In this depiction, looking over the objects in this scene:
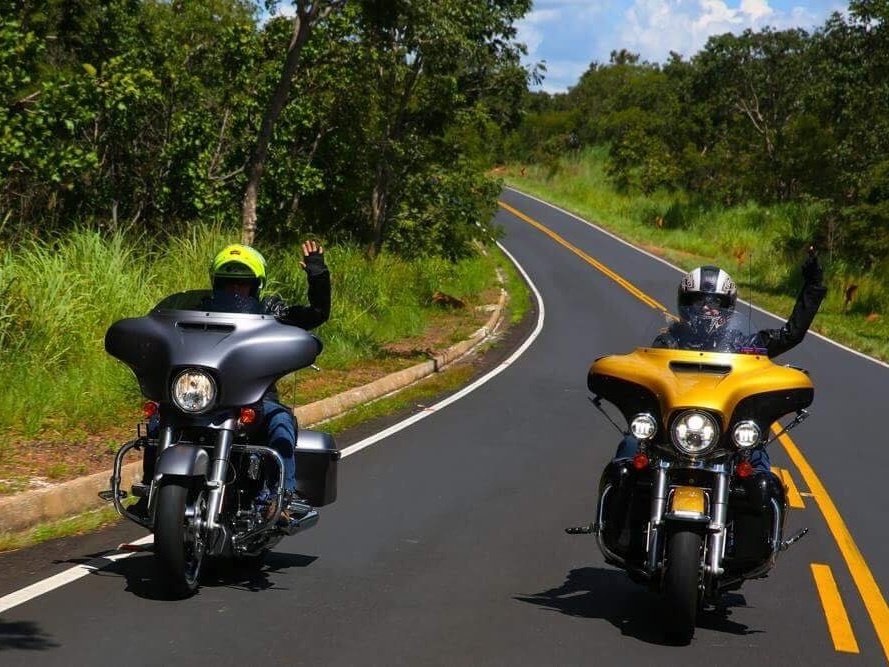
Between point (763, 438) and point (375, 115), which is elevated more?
point (375, 115)

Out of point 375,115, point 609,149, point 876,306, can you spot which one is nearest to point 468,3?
point 375,115

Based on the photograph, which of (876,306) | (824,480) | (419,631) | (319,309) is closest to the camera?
(419,631)

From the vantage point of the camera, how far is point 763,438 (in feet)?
20.7

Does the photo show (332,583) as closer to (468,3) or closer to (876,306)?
(468,3)

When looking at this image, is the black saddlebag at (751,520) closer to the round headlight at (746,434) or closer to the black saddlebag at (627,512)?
the round headlight at (746,434)

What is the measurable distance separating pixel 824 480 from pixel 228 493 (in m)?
7.25

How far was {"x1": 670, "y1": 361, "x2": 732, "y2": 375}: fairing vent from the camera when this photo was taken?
6.37 meters

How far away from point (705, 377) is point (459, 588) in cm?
194

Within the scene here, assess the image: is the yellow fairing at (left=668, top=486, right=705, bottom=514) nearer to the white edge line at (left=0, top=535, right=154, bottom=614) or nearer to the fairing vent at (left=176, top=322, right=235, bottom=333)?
the fairing vent at (left=176, top=322, right=235, bottom=333)

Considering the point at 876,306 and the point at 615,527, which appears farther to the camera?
the point at 876,306

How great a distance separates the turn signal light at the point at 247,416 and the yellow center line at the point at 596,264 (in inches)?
962

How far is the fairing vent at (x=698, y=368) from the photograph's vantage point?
20.9ft

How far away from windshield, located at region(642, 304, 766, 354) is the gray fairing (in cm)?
199

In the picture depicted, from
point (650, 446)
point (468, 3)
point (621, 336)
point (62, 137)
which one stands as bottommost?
point (621, 336)
